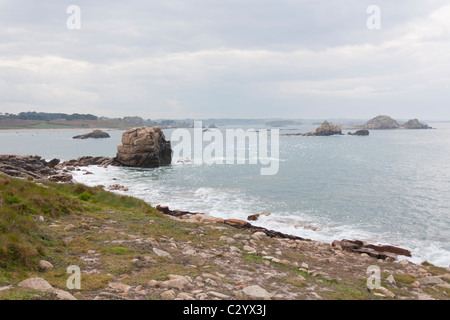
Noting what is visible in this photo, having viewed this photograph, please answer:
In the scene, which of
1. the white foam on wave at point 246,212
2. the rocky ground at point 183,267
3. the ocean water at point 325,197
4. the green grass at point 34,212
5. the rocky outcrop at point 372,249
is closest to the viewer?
the rocky ground at point 183,267

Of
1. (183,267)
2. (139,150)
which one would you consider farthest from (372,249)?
(139,150)

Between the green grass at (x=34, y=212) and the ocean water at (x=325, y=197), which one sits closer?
the green grass at (x=34, y=212)

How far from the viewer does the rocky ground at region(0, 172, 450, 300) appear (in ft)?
24.5

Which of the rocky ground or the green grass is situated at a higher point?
the green grass

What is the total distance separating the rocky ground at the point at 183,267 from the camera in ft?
24.5

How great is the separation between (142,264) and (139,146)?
172ft

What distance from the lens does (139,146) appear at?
59.4 meters

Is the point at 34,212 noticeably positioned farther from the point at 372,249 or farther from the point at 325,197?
the point at 325,197

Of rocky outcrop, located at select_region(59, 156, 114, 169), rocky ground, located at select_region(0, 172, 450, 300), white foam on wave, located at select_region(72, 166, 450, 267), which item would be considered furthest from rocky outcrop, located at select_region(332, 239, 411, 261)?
rocky outcrop, located at select_region(59, 156, 114, 169)

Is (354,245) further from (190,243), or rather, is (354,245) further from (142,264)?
(142,264)

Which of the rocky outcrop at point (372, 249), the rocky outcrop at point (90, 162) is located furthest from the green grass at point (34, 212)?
the rocky outcrop at point (90, 162)

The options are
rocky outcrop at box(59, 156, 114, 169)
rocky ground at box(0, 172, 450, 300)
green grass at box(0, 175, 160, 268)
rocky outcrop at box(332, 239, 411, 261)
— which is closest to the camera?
rocky ground at box(0, 172, 450, 300)

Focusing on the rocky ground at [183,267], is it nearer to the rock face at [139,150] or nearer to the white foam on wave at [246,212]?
the white foam on wave at [246,212]

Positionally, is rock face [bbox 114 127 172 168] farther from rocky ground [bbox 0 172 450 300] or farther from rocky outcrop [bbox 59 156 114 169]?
rocky ground [bbox 0 172 450 300]
